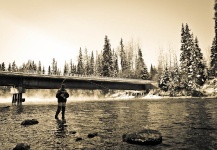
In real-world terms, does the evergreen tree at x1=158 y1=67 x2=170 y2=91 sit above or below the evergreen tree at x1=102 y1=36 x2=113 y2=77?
below

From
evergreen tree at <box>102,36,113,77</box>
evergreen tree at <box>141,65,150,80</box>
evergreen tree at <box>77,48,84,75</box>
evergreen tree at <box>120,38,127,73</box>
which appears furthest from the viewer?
evergreen tree at <box>77,48,84,75</box>

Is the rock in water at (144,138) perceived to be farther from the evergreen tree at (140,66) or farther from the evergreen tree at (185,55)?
the evergreen tree at (140,66)

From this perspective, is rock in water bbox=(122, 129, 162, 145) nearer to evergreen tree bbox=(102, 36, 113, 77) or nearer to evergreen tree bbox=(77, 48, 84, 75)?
evergreen tree bbox=(102, 36, 113, 77)

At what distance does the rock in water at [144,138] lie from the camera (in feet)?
28.4

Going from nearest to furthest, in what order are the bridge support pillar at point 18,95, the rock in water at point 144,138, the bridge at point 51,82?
the rock in water at point 144,138
the bridge support pillar at point 18,95
the bridge at point 51,82

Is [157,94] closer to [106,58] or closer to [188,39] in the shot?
[188,39]

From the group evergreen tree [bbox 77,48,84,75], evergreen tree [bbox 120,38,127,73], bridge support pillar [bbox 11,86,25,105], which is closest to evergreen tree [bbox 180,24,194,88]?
evergreen tree [bbox 120,38,127,73]

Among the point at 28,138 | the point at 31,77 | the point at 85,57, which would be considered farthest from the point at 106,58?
the point at 28,138

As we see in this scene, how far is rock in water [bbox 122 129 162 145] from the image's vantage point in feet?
28.4

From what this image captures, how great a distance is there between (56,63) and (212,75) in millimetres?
104925

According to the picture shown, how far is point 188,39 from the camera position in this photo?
78.4m

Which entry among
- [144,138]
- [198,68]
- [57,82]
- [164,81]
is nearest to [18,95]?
[57,82]

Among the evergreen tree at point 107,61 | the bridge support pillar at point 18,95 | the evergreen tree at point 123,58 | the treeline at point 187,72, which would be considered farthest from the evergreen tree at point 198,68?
the bridge support pillar at point 18,95

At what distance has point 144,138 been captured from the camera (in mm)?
8805
